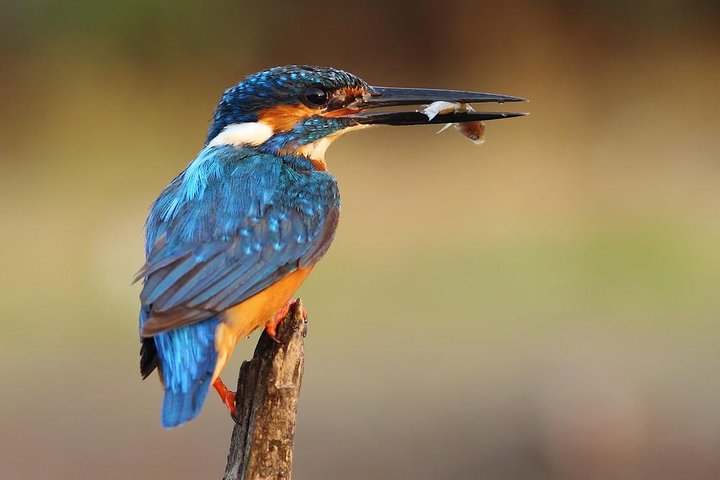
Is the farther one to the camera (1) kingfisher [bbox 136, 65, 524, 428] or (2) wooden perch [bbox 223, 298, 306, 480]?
(1) kingfisher [bbox 136, 65, 524, 428]

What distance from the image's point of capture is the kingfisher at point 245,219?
2.76 m

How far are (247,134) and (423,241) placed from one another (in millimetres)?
4227

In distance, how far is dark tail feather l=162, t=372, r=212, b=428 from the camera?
2585 millimetres

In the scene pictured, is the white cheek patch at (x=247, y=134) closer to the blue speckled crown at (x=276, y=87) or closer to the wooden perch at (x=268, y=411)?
the blue speckled crown at (x=276, y=87)

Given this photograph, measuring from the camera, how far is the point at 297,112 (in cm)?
333

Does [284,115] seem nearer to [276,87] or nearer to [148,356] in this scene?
[276,87]

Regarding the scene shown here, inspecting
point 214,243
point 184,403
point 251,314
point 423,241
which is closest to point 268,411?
point 184,403

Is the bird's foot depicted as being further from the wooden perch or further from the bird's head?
the bird's head

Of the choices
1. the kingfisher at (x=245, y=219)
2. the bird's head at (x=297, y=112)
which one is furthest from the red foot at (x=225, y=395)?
the bird's head at (x=297, y=112)

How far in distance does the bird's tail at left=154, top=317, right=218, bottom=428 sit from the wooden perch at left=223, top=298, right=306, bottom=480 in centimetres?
10

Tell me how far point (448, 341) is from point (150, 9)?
2.98m

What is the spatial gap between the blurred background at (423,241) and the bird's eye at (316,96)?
2273 millimetres

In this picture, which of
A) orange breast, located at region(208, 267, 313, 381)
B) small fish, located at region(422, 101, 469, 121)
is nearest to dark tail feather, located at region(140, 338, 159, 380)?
orange breast, located at region(208, 267, 313, 381)

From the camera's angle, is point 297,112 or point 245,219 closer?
point 245,219
